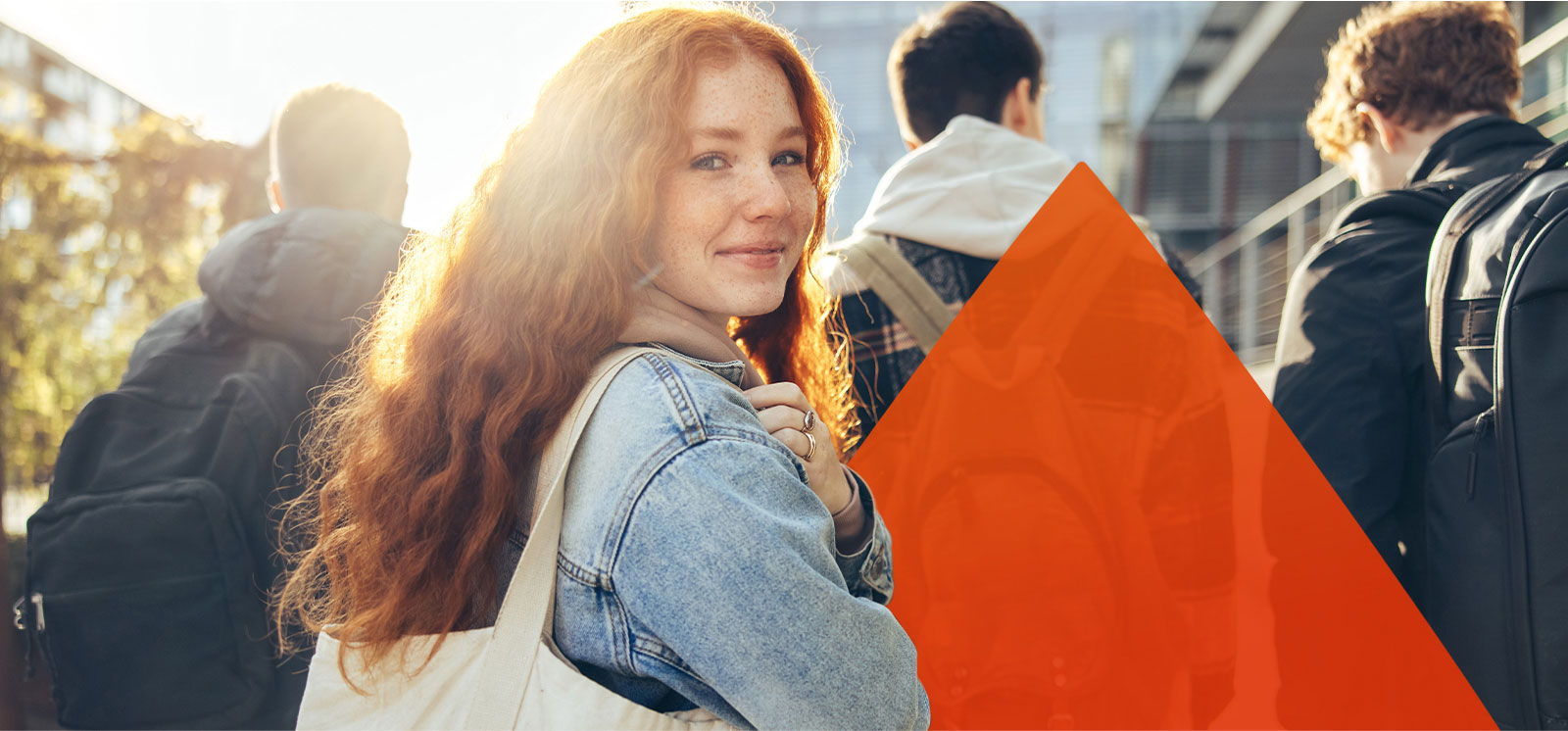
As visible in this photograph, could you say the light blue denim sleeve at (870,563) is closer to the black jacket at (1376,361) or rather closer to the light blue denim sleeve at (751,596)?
the light blue denim sleeve at (751,596)

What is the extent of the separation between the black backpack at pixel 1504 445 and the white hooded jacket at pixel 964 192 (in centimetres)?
85

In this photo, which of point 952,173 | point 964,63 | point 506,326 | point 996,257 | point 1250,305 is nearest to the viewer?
point 506,326

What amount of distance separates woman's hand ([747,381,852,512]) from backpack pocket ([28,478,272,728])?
1511mm

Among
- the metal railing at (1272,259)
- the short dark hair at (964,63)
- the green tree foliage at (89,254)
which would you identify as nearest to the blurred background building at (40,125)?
the green tree foliage at (89,254)

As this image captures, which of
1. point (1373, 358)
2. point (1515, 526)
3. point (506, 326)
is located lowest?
point (1515, 526)

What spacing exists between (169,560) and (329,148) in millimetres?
1094

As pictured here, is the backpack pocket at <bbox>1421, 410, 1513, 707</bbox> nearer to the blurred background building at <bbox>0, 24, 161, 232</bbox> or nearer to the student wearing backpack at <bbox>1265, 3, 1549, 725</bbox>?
the student wearing backpack at <bbox>1265, 3, 1549, 725</bbox>

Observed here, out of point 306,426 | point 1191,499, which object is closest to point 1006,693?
point 1191,499

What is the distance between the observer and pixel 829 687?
1102 millimetres

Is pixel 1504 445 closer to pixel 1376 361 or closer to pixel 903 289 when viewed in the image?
pixel 1376 361

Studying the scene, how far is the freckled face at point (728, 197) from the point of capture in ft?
4.46

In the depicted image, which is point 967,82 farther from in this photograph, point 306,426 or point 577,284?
point 306,426

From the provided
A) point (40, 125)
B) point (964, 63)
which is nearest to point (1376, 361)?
point (964, 63)

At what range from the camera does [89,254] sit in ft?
26.8
